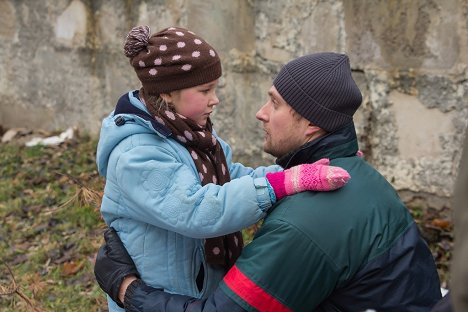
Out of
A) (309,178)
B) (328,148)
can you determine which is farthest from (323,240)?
(328,148)

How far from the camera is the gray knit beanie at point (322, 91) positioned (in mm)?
2221

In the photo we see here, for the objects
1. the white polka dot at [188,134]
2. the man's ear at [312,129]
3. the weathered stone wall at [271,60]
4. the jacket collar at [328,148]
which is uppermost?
the man's ear at [312,129]

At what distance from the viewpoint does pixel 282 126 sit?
2.32m

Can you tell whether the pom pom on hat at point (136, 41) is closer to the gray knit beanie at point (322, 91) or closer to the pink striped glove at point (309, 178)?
the gray knit beanie at point (322, 91)

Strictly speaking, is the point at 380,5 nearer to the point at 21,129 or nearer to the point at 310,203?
the point at 310,203

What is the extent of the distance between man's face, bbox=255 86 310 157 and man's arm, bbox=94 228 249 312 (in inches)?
21.1

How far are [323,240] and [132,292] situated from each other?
71 cm

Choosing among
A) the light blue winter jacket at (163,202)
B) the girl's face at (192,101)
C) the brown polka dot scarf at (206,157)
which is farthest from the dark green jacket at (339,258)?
the girl's face at (192,101)

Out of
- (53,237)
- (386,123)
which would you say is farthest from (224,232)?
(53,237)

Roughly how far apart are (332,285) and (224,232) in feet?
1.32

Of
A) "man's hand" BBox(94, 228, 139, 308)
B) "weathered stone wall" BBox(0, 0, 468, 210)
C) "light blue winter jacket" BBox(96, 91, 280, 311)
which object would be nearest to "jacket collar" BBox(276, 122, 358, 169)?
"light blue winter jacket" BBox(96, 91, 280, 311)

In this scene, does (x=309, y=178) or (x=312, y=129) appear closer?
(x=309, y=178)

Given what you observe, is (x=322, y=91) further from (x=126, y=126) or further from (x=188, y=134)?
(x=126, y=126)

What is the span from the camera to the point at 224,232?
2252 mm
